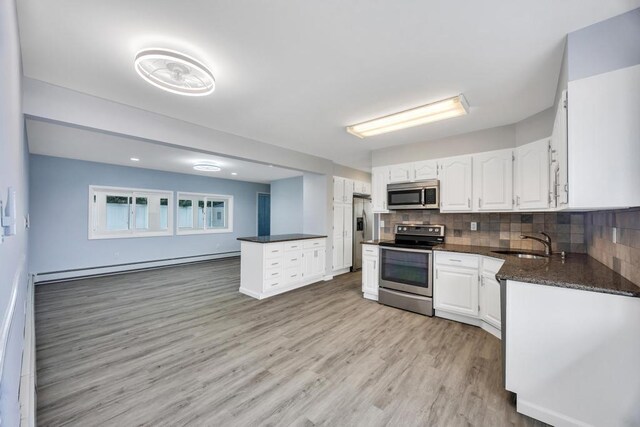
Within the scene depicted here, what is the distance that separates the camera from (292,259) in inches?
182

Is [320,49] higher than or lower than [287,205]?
higher

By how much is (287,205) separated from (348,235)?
2.71 meters

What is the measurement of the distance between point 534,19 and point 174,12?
213 cm

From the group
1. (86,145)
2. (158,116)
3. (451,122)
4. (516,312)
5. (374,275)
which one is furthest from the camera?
(86,145)

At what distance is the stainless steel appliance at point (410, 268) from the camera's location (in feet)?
11.3

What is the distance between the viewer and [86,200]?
5562 millimetres

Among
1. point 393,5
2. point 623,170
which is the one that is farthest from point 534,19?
point 623,170

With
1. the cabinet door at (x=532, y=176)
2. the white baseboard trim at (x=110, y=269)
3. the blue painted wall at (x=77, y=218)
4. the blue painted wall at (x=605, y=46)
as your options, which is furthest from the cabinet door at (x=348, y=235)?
the blue painted wall at (x=605, y=46)

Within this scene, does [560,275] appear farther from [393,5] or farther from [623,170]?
[393,5]

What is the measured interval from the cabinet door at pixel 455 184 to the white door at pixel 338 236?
2447 millimetres

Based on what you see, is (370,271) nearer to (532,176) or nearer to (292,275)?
(292,275)

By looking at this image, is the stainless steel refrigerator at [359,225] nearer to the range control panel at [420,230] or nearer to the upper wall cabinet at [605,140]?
the range control panel at [420,230]

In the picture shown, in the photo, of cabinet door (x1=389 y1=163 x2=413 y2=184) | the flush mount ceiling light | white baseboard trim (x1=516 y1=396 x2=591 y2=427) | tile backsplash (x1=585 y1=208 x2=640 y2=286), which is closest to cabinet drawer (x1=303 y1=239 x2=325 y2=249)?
cabinet door (x1=389 y1=163 x2=413 y2=184)

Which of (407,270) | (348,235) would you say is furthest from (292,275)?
(407,270)
